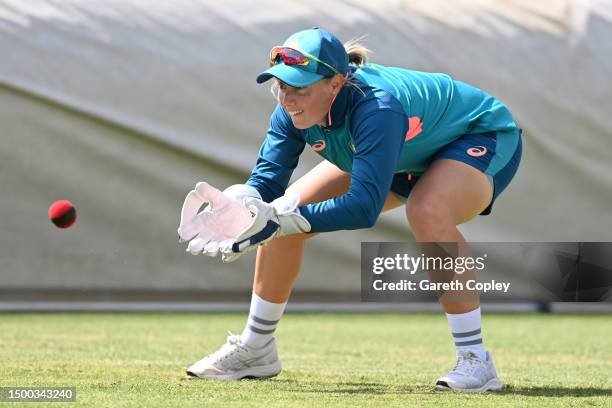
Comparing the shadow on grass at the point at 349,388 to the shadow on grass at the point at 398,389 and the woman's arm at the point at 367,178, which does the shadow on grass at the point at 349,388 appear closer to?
the shadow on grass at the point at 398,389

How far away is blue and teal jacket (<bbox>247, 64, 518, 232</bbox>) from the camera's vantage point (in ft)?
11.4

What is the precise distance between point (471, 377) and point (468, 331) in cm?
16

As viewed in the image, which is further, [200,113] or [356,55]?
[200,113]

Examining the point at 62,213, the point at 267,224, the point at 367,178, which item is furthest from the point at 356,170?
the point at 62,213

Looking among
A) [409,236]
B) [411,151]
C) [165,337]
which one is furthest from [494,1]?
[411,151]

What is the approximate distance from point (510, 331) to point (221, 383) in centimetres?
306

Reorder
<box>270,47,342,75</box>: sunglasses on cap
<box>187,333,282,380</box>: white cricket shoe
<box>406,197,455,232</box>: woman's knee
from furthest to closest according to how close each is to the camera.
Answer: <box>187,333,282,380</box>: white cricket shoe < <box>406,197,455,232</box>: woman's knee < <box>270,47,342,75</box>: sunglasses on cap

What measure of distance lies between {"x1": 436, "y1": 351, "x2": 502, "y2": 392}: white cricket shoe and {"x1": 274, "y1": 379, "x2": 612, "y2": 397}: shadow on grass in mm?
37

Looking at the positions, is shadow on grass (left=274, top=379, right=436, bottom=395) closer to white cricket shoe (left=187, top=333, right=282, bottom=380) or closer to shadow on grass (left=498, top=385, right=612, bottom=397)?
white cricket shoe (left=187, top=333, right=282, bottom=380)

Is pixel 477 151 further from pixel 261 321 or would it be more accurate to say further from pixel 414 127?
pixel 261 321

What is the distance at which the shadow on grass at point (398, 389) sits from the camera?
3740 mm

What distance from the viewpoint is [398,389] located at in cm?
383

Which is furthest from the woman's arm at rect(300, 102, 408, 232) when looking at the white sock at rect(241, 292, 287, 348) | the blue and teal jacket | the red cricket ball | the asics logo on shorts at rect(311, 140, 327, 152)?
the red cricket ball

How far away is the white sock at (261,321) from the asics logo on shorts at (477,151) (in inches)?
34.1
